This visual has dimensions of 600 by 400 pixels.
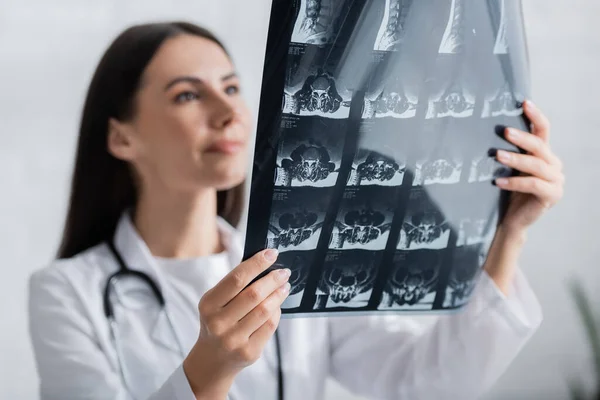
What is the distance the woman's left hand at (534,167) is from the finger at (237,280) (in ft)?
0.87

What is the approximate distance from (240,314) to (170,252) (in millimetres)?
223

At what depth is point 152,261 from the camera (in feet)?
2.27

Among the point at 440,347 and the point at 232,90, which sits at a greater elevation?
the point at 232,90

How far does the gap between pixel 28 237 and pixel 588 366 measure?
890mm

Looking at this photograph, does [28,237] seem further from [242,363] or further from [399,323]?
[399,323]

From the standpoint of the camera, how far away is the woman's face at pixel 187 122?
652 millimetres

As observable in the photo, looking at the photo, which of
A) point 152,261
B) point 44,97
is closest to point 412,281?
point 152,261

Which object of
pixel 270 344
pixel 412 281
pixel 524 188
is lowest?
pixel 270 344

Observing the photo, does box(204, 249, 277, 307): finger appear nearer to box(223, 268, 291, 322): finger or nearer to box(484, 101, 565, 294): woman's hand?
box(223, 268, 291, 322): finger

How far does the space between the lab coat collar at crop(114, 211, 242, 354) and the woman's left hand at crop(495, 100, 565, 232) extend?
29 cm

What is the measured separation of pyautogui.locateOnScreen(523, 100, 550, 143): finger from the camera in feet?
2.06

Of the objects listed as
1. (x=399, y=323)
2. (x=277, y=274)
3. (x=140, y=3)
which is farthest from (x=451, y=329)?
(x=140, y=3)

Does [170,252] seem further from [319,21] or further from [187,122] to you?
[319,21]

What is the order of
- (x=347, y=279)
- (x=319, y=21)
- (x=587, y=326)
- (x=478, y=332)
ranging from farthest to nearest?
(x=587, y=326), (x=478, y=332), (x=347, y=279), (x=319, y=21)
